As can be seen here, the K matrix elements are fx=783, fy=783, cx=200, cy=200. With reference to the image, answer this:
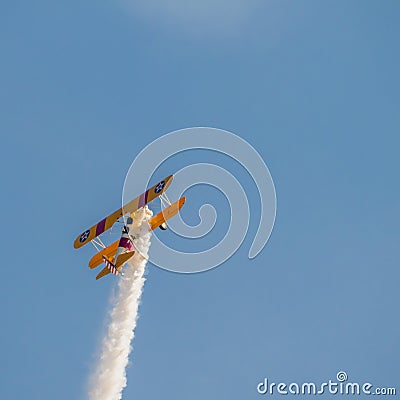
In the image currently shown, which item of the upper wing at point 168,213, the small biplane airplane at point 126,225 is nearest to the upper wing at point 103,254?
the small biplane airplane at point 126,225

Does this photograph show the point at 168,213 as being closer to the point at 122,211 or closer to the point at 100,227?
the point at 122,211

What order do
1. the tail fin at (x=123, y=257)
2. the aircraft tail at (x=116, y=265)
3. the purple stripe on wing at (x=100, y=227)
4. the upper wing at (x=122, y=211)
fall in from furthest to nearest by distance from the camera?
the purple stripe on wing at (x=100, y=227) → the aircraft tail at (x=116, y=265) → the tail fin at (x=123, y=257) → the upper wing at (x=122, y=211)

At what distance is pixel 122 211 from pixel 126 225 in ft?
3.12

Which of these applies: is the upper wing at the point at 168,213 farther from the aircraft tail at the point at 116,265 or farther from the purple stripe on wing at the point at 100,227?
the purple stripe on wing at the point at 100,227

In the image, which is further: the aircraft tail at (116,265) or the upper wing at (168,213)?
the aircraft tail at (116,265)

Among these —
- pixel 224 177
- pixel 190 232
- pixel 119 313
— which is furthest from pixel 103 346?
pixel 224 177

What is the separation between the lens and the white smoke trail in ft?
153

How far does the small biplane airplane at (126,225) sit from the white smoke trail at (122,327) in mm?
545

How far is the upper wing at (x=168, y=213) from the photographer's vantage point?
4675 centimetres

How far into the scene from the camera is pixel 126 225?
48062mm

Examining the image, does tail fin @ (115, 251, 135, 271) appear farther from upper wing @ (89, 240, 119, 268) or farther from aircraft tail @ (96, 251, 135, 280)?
upper wing @ (89, 240, 119, 268)

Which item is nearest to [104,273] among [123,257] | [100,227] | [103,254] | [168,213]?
[123,257]

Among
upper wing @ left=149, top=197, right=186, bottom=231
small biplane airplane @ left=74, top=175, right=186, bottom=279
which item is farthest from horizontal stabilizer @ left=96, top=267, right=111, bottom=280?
upper wing @ left=149, top=197, right=186, bottom=231

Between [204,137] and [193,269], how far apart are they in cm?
1097
